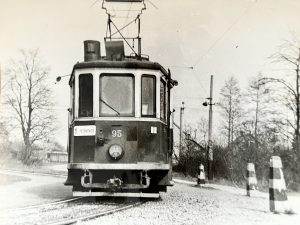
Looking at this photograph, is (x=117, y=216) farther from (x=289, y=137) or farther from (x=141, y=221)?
(x=289, y=137)

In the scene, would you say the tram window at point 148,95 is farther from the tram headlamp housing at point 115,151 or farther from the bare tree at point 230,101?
the bare tree at point 230,101

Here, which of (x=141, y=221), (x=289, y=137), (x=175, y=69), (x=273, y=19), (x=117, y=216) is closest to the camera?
(x=141, y=221)

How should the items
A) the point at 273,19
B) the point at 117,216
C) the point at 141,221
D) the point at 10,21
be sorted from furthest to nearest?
the point at 273,19
the point at 10,21
the point at 117,216
the point at 141,221

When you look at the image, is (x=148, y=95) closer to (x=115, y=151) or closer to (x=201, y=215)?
(x=115, y=151)

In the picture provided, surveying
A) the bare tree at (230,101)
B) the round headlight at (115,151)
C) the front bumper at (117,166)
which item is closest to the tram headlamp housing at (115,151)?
the round headlight at (115,151)

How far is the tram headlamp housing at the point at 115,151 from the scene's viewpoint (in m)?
8.78

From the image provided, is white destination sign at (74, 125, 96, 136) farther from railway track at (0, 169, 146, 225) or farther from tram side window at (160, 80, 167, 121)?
tram side window at (160, 80, 167, 121)

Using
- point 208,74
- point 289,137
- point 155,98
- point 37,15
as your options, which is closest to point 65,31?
point 37,15

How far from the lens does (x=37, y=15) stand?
9.03m

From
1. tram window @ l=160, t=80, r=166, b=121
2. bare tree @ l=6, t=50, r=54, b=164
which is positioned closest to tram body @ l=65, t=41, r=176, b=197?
tram window @ l=160, t=80, r=166, b=121

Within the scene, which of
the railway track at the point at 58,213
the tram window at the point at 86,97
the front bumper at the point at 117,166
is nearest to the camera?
the railway track at the point at 58,213

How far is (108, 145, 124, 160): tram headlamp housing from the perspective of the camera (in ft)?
28.8

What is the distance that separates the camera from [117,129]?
29.3 feet

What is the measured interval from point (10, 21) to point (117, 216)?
3935 millimetres
